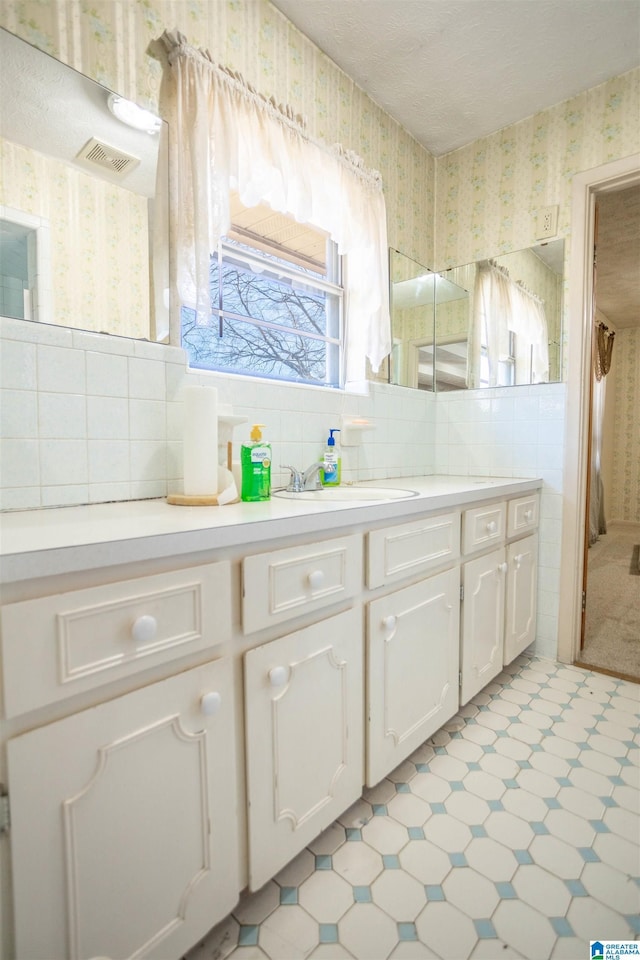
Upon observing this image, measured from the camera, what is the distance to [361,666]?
1206 millimetres

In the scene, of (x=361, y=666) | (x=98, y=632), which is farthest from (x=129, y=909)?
(x=361, y=666)

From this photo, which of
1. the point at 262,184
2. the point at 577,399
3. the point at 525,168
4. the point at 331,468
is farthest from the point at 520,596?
the point at 525,168

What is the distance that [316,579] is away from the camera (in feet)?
3.44

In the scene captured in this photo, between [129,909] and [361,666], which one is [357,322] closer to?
[361,666]

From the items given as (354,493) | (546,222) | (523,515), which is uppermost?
(546,222)

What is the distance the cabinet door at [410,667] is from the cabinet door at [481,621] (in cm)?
7

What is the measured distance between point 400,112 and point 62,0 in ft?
5.27

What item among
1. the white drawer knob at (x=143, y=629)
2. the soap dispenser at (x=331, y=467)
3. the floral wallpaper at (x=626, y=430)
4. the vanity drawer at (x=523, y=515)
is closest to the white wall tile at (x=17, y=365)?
the white drawer knob at (x=143, y=629)

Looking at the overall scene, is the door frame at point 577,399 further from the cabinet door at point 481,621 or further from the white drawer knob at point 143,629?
the white drawer knob at point 143,629

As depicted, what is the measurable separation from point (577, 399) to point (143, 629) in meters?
2.16

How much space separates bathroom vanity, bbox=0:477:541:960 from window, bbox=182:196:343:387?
0.80 metres

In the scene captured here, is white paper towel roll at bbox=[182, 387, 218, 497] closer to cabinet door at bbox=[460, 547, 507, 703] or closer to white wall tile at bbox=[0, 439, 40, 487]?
white wall tile at bbox=[0, 439, 40, 487]

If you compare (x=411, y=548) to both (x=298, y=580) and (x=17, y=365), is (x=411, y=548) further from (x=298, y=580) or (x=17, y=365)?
(x=17, y=365)

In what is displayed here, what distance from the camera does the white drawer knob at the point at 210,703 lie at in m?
0.85
